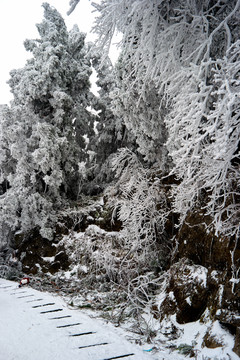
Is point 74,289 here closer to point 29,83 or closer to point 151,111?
point 151,111

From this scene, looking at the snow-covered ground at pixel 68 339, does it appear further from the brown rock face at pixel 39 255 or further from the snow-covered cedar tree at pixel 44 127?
the snow-covered cedar tree at pixel 44 127

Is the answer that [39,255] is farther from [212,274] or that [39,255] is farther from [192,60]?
[192,60]

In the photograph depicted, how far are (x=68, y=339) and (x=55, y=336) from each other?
26cm

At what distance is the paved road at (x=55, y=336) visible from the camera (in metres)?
3.90

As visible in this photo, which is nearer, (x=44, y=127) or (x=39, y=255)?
(x=44, y=127)

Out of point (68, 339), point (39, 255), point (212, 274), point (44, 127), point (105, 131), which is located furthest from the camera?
point (105, 131)

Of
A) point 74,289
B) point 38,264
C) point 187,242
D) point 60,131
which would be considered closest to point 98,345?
point 187,242

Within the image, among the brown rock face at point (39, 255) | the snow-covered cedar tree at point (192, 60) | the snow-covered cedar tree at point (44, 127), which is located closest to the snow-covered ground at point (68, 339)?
the snow-covered cedar tree at point (192, 60)

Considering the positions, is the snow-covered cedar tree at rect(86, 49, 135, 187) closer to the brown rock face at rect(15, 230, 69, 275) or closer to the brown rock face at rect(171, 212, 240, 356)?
the brown rock face at rect(15, 230, 69, 275)

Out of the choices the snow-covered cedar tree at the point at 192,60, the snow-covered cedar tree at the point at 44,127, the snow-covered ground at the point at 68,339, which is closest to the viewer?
the snow-covered cedar tree at the point at 192,60

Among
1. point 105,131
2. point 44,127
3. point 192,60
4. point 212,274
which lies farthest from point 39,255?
point 192,60

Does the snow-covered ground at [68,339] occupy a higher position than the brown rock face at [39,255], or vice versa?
the snow-covered ground at [68,339]

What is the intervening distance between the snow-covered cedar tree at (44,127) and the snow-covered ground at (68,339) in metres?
5.60

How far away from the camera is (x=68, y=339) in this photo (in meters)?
4.41
